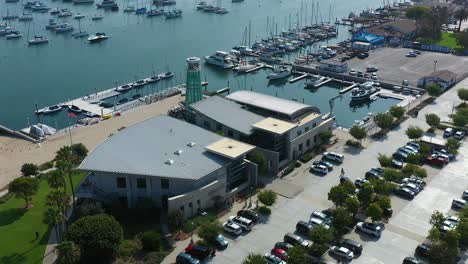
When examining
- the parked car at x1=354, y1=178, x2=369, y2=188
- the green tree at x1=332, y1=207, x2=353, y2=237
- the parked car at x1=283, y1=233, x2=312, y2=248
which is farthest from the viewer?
the parked car at x1=354, y1=178, x2=369, y2=188

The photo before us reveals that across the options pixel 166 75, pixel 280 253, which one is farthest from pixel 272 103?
pixel 166 75

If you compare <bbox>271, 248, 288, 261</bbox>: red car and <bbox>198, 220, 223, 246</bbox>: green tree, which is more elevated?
<bbox>198, 220, 223, 246</bbox>: green tree

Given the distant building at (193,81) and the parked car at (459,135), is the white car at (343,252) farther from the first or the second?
the distant building at (193,81)

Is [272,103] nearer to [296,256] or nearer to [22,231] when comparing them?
[296,256]

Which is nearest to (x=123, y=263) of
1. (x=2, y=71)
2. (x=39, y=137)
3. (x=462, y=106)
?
(x=39, y=137)

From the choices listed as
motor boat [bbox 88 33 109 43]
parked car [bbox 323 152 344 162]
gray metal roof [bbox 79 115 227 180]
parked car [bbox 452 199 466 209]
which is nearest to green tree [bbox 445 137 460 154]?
parked car [bbox 452 199 466 209]

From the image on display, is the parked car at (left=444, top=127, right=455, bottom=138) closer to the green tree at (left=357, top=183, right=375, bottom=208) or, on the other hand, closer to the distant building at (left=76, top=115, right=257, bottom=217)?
the green tree at (left=357, top=183, right=375, bottom=208)
